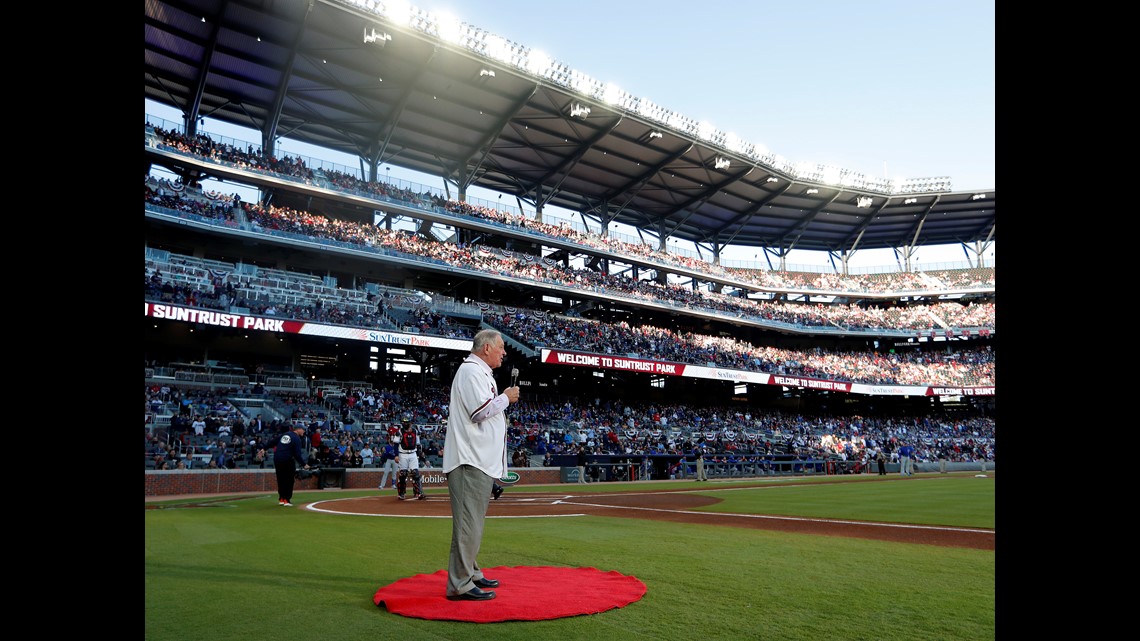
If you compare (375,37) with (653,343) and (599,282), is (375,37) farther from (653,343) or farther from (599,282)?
(653,343)

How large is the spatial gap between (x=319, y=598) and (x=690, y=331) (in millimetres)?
48041

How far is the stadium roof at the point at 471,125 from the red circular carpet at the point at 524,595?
3028cm

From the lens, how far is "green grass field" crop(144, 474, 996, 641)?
146 inches

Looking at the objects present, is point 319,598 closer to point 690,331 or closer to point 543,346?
point 543,346

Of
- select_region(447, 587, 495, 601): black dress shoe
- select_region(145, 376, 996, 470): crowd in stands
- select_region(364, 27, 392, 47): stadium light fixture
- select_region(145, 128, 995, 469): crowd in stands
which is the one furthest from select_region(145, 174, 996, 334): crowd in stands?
select_region(447, 587, 495, 601): black dress shoe

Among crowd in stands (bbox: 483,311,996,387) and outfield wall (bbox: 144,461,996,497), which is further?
crowd in stands (bbox: 483,311,996,387)

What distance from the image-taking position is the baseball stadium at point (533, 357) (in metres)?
4.97

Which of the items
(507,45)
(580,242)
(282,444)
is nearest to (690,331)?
(580,242)

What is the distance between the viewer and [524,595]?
15.1 feet

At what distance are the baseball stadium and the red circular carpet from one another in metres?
0.04

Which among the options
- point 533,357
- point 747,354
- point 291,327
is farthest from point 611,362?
point 291,327

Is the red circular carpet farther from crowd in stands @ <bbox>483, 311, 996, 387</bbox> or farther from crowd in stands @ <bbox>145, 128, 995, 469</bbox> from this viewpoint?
crowd in stands @ <bbox>483, 311, 996, 387</bbox>
